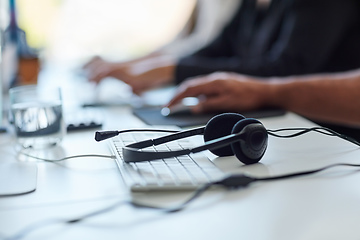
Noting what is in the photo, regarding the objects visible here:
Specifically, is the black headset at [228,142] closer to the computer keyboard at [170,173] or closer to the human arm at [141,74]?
the computer keyboard at [170,173]

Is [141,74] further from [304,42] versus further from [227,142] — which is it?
[227,142]

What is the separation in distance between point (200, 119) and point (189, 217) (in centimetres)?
46

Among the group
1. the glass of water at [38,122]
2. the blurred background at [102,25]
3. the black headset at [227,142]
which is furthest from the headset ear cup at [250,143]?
the blurred background at [102,25]

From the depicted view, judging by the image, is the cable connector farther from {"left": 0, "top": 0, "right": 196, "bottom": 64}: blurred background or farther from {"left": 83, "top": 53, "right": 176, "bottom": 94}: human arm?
{"left": 0, "top": 0, "right": 196, "bottom": 64}: blurred background

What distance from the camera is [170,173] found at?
513 millimetres

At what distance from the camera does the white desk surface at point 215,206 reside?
1.28 feet

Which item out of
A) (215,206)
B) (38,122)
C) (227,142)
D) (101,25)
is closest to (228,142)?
(227,142)

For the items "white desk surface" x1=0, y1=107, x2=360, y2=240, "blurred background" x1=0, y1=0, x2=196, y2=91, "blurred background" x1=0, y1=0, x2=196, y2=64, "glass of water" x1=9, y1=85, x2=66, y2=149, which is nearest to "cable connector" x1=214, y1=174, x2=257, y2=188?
"white desk surface" x1=0, y1=107, x2=360, y2=240

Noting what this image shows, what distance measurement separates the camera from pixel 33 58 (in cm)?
153

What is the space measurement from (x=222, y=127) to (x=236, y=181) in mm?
133

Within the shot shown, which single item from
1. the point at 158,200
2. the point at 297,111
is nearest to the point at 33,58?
the point at 297,111

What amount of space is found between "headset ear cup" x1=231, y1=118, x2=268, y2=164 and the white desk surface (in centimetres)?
1

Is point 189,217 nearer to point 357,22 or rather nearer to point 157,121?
point 157,121

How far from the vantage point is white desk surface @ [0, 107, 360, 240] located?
1.28 feet
